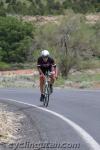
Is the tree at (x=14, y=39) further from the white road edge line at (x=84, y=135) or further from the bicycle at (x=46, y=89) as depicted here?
the white road edge line at (x=84, y=135)

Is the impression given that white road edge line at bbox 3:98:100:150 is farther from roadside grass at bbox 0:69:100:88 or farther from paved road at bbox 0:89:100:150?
roadside grass at bbox 0:69:100:88

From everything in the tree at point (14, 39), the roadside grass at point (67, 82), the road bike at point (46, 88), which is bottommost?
the tree at point (14, 39)

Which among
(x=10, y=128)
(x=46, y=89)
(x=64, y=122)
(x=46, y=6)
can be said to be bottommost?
(x=46, y=6)

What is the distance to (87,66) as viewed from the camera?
53.7 metres

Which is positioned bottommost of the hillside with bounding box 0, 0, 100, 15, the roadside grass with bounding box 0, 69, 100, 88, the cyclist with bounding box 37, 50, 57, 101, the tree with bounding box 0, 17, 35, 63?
the hillside with bounding box 0, 0, 100, 15

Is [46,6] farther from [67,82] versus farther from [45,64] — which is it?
[45,64]

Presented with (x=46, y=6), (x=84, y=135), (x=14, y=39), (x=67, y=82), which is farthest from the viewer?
(x=46, y=6)

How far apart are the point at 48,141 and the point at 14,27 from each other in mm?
69676

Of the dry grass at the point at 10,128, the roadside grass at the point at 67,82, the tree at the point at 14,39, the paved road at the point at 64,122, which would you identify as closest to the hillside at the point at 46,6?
the tree at the point at 14,39

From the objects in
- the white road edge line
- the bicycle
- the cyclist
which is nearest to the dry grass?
the white road edge line

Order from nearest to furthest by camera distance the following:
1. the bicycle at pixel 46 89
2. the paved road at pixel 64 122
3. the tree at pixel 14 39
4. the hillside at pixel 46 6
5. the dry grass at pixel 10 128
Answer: the dry grass at pixel 10 128 < the paved road at pixel 64 122 < the bicycle at pixel 46 89 < the tree at pixel 14 39 < the hillside at pixel 46 6

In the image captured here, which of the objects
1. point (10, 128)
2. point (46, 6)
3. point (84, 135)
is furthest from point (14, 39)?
point (84, 135)

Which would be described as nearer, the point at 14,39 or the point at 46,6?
the point at 14,39

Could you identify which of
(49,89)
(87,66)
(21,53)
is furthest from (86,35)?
(49,89)
